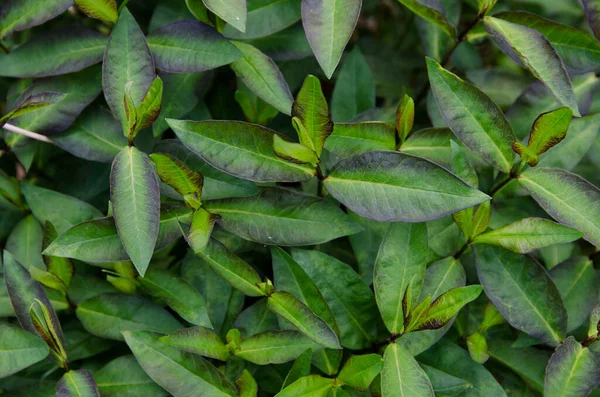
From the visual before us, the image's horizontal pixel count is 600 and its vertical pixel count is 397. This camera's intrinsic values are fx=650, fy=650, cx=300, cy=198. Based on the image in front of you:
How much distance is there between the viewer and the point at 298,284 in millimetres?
929

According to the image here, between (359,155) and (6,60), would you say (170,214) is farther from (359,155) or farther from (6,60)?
(6,60)

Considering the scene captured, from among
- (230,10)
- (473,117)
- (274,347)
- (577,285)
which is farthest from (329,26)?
(577,285)

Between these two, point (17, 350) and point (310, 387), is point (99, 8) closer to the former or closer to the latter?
point (17, 350)

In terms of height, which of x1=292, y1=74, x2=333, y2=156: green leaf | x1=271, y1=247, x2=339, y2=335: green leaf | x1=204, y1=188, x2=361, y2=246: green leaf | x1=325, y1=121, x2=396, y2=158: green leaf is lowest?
x1=271, y1=247, x2=339, y2=335: green leaf

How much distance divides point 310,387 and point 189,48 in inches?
20.7

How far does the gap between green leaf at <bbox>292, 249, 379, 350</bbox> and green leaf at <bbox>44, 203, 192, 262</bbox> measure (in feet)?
0.58

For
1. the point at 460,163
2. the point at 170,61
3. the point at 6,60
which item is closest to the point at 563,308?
the point at 460,163

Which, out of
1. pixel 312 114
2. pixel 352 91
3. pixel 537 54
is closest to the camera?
pixel 312 114

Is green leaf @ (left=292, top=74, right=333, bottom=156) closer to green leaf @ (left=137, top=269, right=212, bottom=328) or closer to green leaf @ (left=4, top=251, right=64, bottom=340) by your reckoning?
green leaf @ (left=137, top=269, right=212, bottom=328)

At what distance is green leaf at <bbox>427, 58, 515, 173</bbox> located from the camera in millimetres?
916

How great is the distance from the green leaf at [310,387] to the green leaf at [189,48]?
467 millimetres

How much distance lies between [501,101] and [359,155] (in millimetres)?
A: 397

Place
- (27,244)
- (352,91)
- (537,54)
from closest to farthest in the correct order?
(537,54)
(27,244)
(352,91)

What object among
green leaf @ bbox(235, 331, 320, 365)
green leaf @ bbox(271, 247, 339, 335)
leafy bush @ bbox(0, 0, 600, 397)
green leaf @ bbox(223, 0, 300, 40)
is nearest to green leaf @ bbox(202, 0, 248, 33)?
leafy bush @ bbox(0, 0, 600, 397)
